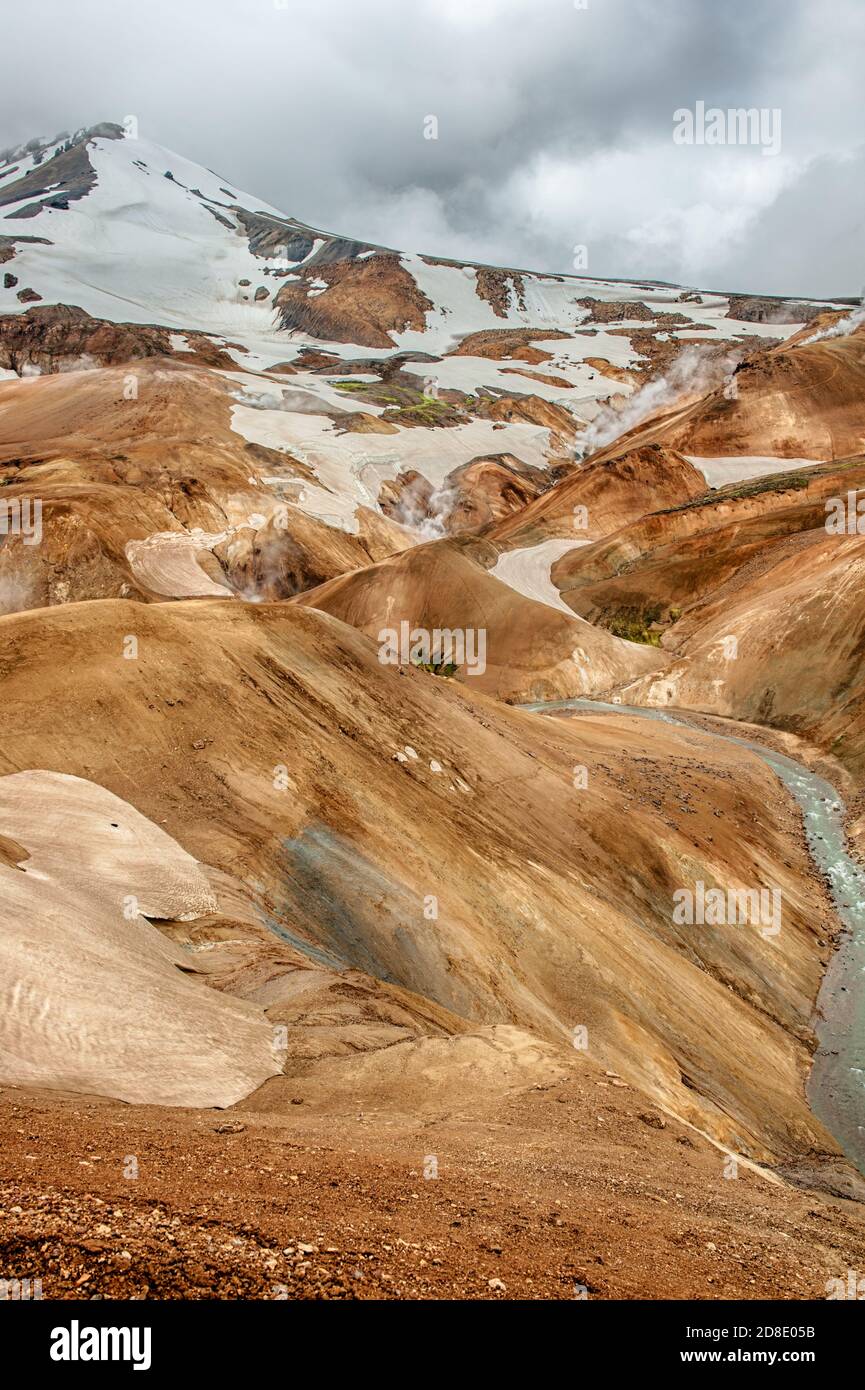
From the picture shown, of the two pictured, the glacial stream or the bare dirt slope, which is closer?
the bare dirt slope

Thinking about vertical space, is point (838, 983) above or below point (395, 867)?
below

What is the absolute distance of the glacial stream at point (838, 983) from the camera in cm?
2117

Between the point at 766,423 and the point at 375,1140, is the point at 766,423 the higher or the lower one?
the higher one

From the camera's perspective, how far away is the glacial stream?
21172 millimetres

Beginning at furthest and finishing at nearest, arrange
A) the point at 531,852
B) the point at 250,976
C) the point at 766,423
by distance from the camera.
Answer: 1. the point at 766,423
2. the point at 531,852
3. the point at 250,976

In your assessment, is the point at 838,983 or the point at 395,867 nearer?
the point at 395,867

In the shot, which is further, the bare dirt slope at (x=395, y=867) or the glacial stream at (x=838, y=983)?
the glacial stream at (x=838, y=983)

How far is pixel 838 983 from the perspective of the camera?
1075 inches

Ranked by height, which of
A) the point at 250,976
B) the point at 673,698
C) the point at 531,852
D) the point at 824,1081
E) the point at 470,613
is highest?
the point at 470,613

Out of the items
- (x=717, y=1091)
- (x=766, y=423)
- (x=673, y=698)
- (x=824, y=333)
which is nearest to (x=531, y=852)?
(x=717, y=1091)

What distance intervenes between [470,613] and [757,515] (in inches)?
1281
